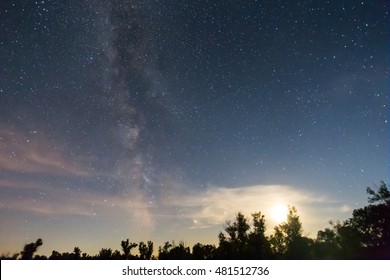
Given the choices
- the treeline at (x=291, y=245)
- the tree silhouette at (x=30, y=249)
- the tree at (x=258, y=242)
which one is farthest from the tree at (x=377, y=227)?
the tree silhouette at (x=30, y=249)

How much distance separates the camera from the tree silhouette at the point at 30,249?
37.7 metres

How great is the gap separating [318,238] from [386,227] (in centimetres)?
3548

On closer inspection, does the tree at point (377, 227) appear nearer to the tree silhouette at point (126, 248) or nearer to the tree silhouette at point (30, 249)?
Answer: the tree silhouette at point (126, 248)

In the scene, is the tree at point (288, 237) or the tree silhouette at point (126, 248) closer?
the tree silhouette at point (126, 248)

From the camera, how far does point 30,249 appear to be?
38.4 meters

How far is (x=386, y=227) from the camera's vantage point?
43000 millimetres

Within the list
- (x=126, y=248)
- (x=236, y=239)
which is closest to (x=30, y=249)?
(x=126, y=248)

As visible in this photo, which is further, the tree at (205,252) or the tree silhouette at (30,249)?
the tree at (205,252)

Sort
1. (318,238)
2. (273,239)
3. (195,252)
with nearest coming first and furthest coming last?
(195,252), (273,239), (318,238)

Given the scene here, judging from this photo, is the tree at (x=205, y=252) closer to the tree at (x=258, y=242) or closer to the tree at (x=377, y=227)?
the tree at (x=258, y=242)

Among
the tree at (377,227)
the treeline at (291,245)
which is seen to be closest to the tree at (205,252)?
the treeline at (291,245)

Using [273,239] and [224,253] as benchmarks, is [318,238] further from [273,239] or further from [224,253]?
[224,253]

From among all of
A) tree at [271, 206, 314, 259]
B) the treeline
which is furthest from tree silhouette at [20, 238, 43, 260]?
tree at [271, 206, 314, 259]
